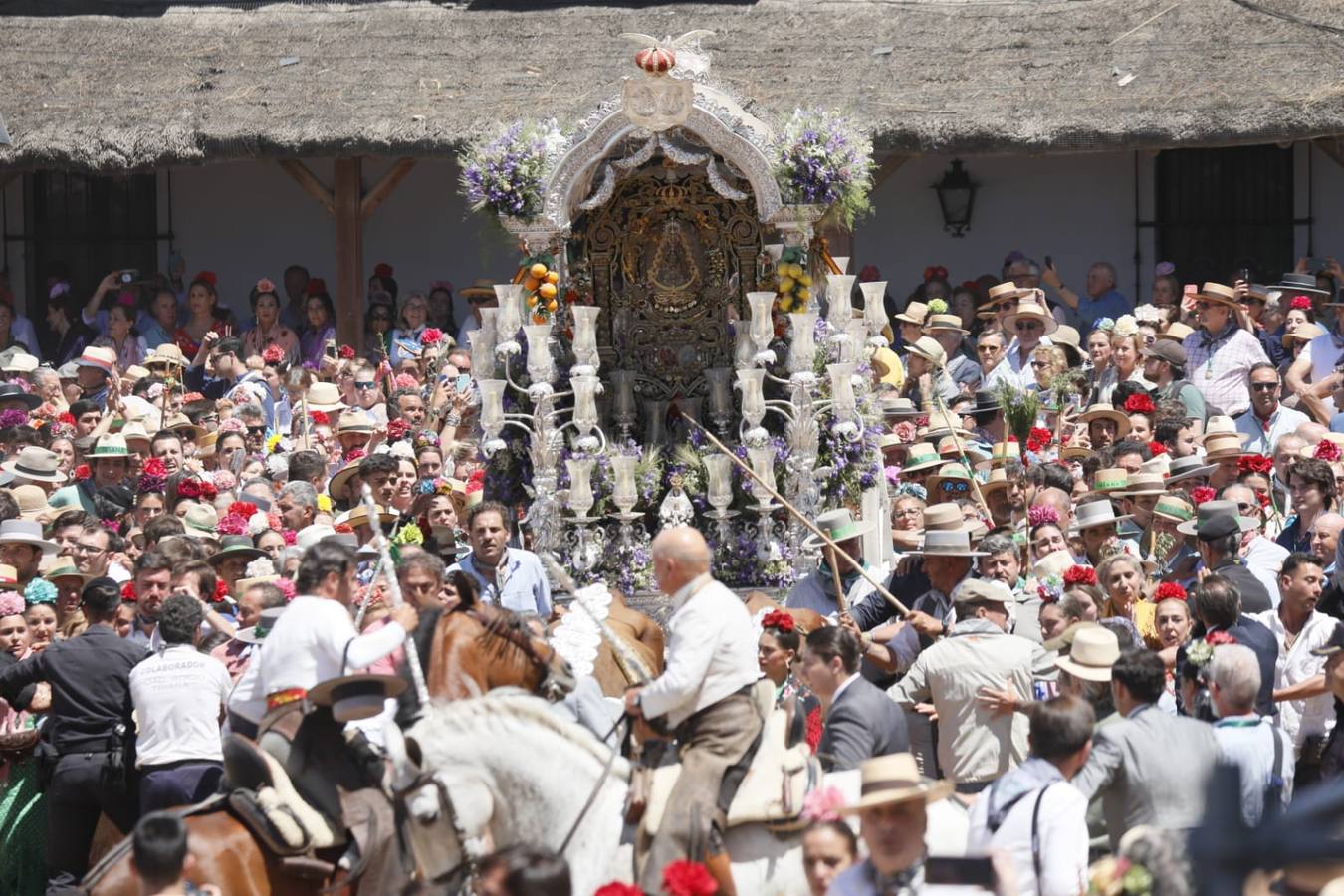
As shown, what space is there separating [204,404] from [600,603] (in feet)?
20.9

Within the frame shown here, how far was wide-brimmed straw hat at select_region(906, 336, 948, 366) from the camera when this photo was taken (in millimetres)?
16641

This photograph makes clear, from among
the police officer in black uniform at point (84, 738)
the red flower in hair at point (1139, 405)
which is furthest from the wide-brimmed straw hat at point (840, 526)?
the police officer in black uniform at point (84, 738)

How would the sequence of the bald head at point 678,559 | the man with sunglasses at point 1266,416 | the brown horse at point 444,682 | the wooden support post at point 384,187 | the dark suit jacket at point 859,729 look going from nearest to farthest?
the bald head at point 678,559
the brown horse at point 444,682
the dark suit jacket at point 859,729
the man with sunglasses at point 1266,416
the wooden support post at point 384,187

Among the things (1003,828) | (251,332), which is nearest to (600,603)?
(1003,828)

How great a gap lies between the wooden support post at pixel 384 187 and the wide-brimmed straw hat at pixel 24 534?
774 cm

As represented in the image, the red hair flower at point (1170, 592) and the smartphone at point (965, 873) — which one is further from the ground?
the red hair flower at point (1170, 592)

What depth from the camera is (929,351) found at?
54.6 ft

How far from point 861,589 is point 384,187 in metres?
9.52

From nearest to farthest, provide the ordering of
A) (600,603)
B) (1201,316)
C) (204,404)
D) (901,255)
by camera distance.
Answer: (600,603), (1201,316), (204,404), (901,255)

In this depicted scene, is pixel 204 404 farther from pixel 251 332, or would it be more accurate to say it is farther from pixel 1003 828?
pixel 1003 828

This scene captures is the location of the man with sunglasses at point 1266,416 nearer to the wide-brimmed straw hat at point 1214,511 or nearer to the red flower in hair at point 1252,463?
the red flower in hair at point 1252,463

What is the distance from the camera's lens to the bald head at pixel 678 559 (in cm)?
884

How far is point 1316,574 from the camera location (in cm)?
1048

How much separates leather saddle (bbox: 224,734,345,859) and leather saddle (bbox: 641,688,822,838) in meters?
1.46
